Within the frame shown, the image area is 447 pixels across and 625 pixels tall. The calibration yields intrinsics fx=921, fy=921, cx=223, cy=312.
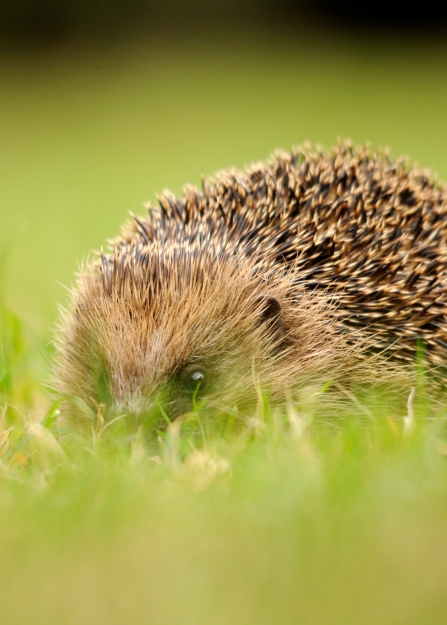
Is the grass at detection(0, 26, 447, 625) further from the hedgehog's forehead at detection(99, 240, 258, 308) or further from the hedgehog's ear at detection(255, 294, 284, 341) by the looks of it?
the hedgehog's forehead at detection(99, 240, 258, 308)

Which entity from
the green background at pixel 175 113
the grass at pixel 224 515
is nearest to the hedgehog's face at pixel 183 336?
the grass at pixel 224 515

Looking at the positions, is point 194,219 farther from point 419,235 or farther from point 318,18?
point 318,18

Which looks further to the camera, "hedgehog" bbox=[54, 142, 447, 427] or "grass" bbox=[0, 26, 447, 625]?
"hedgehog" bbox=[54, 142, 447, 427]

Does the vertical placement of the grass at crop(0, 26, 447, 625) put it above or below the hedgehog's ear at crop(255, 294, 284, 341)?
below

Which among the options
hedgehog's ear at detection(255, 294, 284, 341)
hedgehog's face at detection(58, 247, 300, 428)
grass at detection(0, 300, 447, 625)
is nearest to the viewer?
grass at detection(0, 300, 447, 625)

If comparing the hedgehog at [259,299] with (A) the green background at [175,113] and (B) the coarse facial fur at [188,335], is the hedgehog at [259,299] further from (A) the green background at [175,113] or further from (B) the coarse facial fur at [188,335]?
(A) the green background at [175,113]

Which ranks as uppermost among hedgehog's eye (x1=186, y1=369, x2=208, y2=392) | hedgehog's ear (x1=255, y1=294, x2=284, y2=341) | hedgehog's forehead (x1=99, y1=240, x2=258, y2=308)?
hedgehog's forehead (x1=99, y1=240, x2=258, y2=308)

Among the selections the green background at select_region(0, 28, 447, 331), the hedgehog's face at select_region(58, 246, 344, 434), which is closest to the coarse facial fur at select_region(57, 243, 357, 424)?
the hedgehog's face at select_region(58, 246, 344, 434)

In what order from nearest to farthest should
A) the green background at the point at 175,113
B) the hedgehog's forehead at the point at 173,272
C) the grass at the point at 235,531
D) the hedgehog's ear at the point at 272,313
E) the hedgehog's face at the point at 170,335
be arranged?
the grass at the point at 235,531, the hedgehog's face at the point at 170,335, the hedgehog's forehead at the point at 173,272, the hedgehog's ear at the point at 272,313, the green background at the point at 175,113

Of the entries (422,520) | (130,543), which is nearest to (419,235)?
(422,520)
